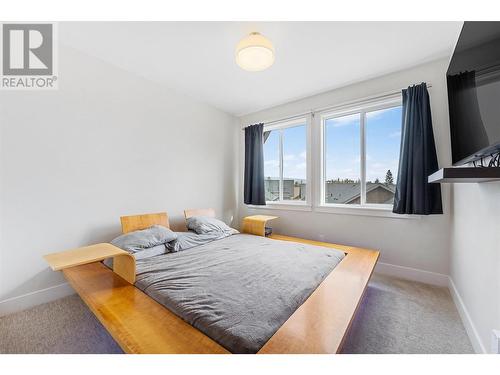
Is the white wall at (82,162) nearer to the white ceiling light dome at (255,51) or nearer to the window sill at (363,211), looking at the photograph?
the white ceiling light dome at (255,51)

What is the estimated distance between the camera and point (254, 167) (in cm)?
373

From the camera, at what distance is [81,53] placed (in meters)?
2.20

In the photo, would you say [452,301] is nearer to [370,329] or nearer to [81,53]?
[370,329]

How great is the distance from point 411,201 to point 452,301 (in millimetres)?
984

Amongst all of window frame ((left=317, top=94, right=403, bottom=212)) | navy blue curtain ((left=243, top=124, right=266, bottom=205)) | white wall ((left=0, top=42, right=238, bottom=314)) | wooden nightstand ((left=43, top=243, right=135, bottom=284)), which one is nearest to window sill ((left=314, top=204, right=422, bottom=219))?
window frame ((left=317, top=94, right=403, bottom=212))

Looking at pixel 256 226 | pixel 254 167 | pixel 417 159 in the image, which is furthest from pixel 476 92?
pixel 254 167

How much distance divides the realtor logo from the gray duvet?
6.45 feet

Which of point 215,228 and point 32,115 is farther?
point 215,228

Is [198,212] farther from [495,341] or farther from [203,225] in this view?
[495,341]

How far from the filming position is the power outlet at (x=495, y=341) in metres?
1.06

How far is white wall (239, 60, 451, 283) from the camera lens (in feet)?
7.47

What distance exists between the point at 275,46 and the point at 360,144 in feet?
5.51
